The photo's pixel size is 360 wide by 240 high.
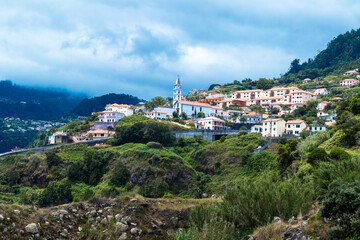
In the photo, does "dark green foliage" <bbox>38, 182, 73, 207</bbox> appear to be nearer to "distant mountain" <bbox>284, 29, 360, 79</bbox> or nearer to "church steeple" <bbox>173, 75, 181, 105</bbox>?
"church steeple" <bbox>173, 75, 181, 105</bbox>

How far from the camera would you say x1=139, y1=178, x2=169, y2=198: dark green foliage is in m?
35.0

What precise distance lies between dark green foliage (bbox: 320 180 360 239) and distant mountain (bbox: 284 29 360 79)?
114 meters

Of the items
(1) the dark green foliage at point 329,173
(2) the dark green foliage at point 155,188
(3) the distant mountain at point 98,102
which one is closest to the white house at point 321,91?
(2) the dark green foliage at point 155,188

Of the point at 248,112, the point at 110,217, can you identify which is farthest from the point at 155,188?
the point at 248,112

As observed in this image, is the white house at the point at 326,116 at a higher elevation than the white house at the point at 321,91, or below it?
below

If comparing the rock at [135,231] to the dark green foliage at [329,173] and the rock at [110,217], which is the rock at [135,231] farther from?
the dark green foliage at [329,173]

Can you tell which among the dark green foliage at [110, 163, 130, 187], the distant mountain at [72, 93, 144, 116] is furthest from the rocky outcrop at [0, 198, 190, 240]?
the distant mountain at [72, 93, 144, 116]

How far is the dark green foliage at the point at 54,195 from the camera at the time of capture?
113 ft

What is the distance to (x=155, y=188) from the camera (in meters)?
36.3

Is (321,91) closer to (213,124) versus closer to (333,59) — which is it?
(213,124)

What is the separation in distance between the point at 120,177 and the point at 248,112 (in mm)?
42501

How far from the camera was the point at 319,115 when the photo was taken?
6069 cm

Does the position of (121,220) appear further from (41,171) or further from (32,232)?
(41,171)

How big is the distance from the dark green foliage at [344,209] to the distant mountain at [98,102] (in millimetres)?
137908
